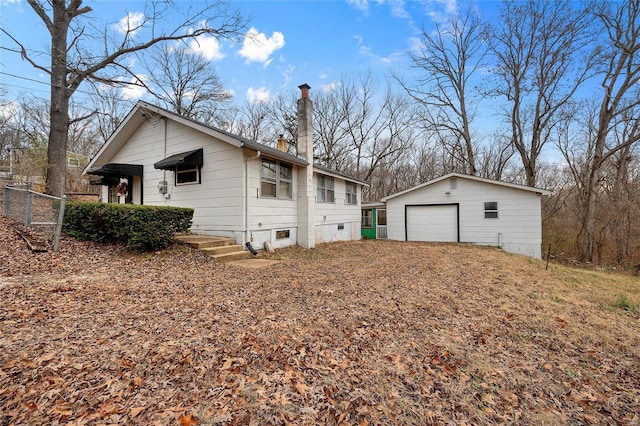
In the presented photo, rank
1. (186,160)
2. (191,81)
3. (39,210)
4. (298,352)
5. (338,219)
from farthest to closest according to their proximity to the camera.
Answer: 1. (191,81)
2. (338,219)
3. (186,160)
4. (39,210)
5. (298,352)

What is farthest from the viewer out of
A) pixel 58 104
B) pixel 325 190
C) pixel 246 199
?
pixel 325 190

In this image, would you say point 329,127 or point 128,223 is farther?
point 329,127

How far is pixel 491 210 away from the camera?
13.8 meters

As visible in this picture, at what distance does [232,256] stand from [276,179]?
319 cm

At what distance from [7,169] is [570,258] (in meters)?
31.8

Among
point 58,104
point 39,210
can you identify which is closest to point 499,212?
point 39,210

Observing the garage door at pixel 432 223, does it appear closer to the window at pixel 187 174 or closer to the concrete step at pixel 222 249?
the concrete step at pixel 222 249

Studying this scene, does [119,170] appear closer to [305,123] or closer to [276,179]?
[276,179]

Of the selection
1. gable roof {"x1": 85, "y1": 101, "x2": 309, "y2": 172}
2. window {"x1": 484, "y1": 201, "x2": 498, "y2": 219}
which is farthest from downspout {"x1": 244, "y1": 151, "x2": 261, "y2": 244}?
window {"x1": 484, "y1": 201, "x2": 498, "y2": 219}

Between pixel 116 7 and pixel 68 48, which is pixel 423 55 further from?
pixel 68 48

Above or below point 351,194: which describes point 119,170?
above

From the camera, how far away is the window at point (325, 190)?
12.1m

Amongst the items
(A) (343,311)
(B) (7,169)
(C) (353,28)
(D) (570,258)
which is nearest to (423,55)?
(C) (353,28)

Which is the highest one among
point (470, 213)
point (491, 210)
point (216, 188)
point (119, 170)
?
point (119, 170)
